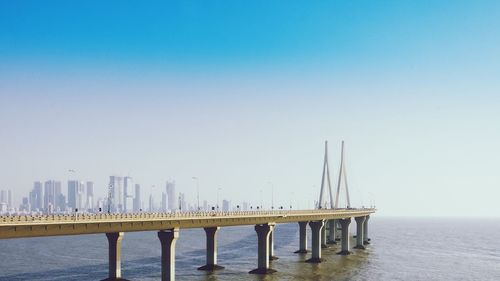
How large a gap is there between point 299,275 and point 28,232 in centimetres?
4755

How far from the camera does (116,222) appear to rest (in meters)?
70.2

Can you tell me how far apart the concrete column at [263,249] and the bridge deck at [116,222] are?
134 centimetres

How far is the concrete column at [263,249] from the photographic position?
93.8m

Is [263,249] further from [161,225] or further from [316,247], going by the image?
[161,225]

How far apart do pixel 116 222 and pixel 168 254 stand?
1013 cm

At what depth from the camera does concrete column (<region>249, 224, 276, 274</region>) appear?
308ft

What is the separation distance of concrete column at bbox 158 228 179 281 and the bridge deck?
3.70ft

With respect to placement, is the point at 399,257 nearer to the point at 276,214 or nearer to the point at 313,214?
the point at 313,214

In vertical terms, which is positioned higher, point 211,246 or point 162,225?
point 162,225

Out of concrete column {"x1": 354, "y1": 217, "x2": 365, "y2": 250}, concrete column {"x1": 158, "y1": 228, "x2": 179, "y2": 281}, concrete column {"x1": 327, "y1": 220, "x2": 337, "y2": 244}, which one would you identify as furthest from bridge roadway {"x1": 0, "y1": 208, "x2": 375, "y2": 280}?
concrete column {"x1": 327, "y1": 220, "x2": 337, "y2": 244}

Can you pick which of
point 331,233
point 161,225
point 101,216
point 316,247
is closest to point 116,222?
point 101,216

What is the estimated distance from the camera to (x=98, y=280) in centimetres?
8238

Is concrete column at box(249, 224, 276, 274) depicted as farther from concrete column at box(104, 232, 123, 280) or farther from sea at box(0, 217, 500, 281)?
concrete column at box(104, 232, 123, 280)

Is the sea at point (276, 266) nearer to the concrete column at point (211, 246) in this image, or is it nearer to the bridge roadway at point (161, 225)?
the concrete column at point (211, 246)
